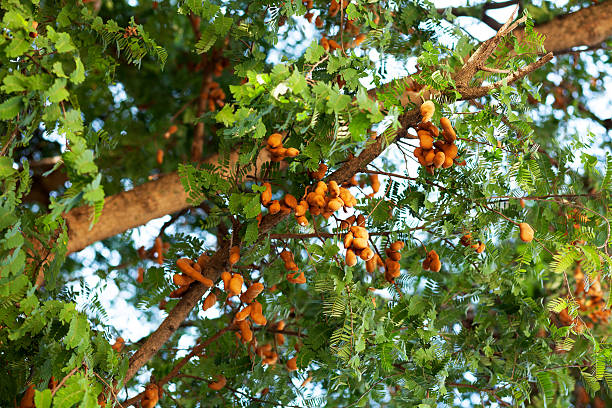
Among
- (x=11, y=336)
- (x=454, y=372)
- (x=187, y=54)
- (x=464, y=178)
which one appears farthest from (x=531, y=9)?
(x=11, y=336)

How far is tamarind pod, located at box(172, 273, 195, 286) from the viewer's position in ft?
3.53

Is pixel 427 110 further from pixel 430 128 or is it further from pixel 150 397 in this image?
pixel 150 397

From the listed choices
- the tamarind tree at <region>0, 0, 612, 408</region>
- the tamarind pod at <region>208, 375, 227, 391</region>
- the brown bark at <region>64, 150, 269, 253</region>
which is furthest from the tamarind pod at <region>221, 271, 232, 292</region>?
the brown bark at <region>64, 150, 269, 253</region>

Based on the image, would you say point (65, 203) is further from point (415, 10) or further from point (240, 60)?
point (415, 10)

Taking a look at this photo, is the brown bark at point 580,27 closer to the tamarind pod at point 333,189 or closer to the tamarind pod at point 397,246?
the tamarind pod at point 397,246

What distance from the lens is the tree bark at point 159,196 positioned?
160 centimetres

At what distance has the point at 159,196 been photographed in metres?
1.76

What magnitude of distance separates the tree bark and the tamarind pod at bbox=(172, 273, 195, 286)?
0.48 meters

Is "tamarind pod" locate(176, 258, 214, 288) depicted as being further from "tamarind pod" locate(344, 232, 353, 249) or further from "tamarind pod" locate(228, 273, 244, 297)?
"tamarind pod" locate(344, 232, 353, 249)

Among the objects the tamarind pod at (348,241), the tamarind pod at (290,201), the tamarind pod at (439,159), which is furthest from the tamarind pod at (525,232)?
the tamarind pod at (290,201)

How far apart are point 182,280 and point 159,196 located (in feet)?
2.38

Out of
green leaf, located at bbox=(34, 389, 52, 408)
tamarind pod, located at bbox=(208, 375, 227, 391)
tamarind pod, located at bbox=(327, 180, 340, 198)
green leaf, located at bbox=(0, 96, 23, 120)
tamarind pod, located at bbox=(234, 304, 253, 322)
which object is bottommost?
tamarind pod, located at bbox=(208, 375, 227, 391)

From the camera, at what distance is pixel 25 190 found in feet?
3.05

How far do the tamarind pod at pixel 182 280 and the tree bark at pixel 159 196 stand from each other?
0.48 m
